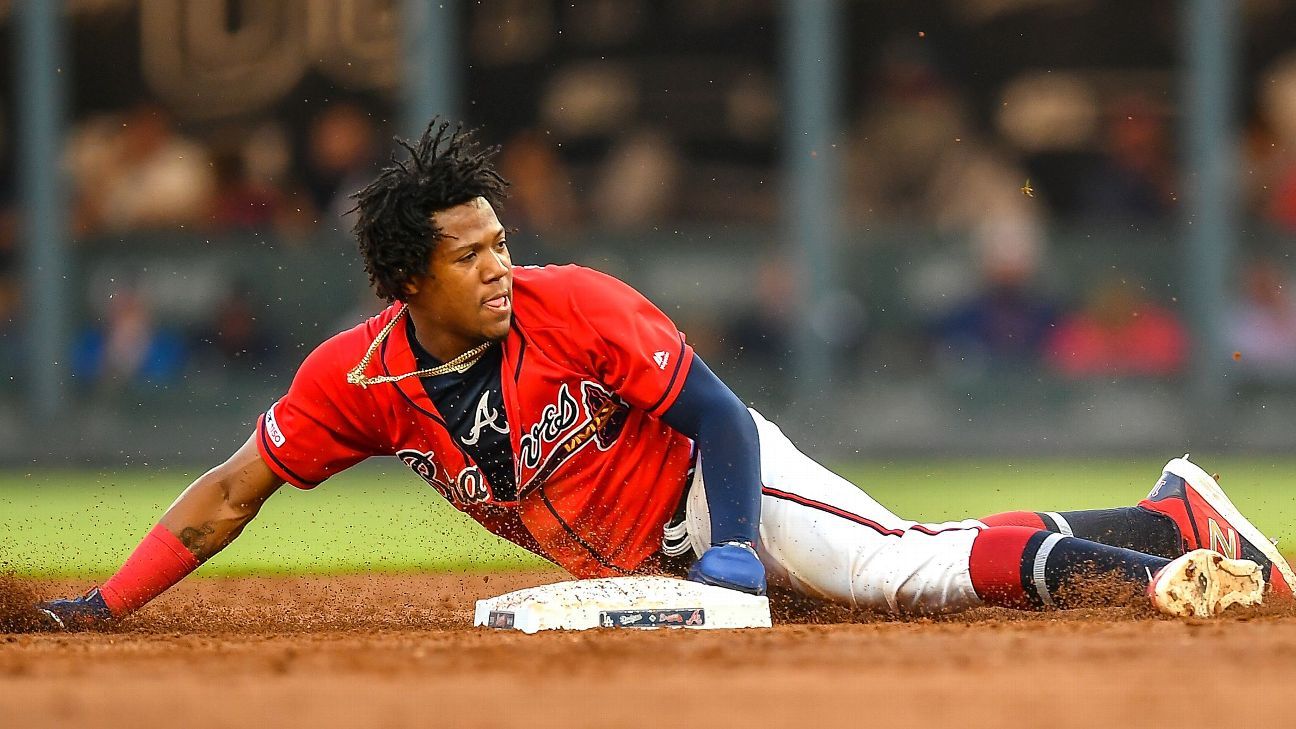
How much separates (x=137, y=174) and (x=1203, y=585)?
10360mm

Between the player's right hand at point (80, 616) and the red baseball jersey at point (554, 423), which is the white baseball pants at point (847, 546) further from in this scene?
the player's right hand at point (80, 616)

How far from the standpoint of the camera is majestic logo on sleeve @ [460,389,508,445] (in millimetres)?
4484

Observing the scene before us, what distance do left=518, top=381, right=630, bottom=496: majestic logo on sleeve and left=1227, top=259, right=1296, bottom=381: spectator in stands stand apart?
914 centimetres

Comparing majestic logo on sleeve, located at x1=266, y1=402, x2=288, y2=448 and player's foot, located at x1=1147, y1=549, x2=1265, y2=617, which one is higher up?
majestic logo on sleeve, located at x1=266, y1=402, x2=288, y2=448

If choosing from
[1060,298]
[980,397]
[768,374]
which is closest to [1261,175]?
[1060,298]

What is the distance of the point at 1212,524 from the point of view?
16.3 ft

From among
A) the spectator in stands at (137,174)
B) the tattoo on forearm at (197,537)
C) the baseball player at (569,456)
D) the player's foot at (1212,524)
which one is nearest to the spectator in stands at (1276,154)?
the spectator in stands at (137,174)

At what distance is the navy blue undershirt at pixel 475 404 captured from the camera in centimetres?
448

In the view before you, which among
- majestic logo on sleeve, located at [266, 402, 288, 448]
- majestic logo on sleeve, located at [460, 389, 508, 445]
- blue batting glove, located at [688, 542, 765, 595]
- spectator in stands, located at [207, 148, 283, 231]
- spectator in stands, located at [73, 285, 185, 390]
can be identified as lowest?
spectator in stands, located at [73, 285, 185, 390]

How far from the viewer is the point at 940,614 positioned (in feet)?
15.3

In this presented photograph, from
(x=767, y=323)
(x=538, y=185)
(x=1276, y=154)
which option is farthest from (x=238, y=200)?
(x=1276, y=154)

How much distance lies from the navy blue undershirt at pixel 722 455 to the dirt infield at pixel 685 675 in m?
0.31

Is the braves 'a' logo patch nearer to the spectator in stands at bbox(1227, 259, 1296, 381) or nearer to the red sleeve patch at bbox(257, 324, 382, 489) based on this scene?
the red sleeve patch at bbox(257, 324, 382, 489)

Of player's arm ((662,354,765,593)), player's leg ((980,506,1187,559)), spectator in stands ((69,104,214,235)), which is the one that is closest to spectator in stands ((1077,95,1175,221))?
spectator in stands ((69,104,214,235))
